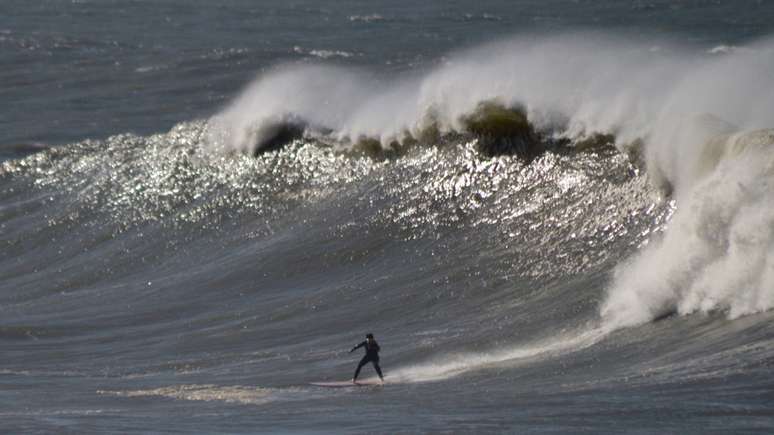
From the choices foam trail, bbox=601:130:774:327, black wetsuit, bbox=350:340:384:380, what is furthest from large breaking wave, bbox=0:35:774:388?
black wetsuit, bbox=350:340:384:380

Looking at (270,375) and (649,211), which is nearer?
(270,375)

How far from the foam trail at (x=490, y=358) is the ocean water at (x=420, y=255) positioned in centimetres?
5

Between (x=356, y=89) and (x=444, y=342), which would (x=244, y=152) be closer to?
(x=356, y=89)

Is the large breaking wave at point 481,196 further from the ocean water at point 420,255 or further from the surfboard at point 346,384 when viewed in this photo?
the surfboard at point 346,384

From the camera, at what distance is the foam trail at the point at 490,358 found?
45.3 feet

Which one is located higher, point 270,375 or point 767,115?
Answer: point 767,115

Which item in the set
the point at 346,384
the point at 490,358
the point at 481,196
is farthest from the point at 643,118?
the point at 346,384

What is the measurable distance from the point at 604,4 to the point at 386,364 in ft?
163

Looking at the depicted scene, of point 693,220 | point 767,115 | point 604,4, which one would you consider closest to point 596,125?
point 767,115

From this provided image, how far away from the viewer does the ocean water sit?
12.1 metres

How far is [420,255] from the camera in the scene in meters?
18.7

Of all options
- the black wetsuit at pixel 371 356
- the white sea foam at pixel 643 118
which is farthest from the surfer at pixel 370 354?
the white sea foam at pixel 643 118

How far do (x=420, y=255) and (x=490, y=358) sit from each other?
14.9ft

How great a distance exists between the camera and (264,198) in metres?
23.8
